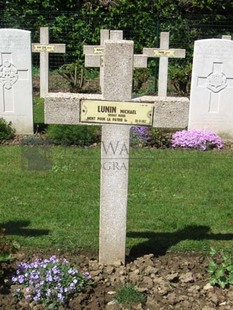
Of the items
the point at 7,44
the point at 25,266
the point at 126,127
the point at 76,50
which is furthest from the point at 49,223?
the point at 76,50

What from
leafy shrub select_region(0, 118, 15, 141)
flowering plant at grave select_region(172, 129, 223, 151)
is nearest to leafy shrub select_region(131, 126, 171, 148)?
flowering plant at grave select_region(172, 129, 223, 151)

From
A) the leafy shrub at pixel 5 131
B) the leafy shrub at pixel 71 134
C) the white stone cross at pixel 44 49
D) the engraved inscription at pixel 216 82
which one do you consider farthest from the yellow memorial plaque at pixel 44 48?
the engraved inscription at pixel 216 82

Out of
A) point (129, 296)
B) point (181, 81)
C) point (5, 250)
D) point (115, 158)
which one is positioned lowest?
point (129, 296)

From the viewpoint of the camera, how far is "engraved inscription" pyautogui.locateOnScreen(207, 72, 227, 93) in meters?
8.71

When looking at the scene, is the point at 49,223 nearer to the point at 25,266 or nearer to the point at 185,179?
the point at 25,266

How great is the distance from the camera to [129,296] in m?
3.95

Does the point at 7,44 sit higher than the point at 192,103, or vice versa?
the point at 7,44

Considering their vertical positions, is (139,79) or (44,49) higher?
(44,49)

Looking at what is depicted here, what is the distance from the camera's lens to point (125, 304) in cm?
390

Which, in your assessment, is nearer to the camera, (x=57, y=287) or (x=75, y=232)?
(x=57, y=287)

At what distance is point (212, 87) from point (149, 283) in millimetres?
5184

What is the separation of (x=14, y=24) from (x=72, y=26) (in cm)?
152

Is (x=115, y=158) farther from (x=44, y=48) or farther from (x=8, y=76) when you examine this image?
(x=44, y=48)

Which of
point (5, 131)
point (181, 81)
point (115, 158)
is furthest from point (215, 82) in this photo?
point (115, 158)
